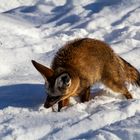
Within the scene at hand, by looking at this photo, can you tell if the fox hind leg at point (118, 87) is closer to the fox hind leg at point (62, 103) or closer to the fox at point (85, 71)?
the fox at point (85, 71)

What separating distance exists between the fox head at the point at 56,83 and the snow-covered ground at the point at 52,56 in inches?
6.4

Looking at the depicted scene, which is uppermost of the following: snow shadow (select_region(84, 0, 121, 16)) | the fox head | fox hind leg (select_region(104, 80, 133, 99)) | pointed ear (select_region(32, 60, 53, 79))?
snow shadow (select_region(84, 0, 121, 16))

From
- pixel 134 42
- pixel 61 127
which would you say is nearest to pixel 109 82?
pixel 61 127

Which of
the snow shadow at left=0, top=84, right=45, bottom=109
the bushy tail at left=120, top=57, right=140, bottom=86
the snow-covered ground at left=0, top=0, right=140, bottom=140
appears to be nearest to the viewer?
the snow-covered ground at left=0, top=0, right=140, bottom=140

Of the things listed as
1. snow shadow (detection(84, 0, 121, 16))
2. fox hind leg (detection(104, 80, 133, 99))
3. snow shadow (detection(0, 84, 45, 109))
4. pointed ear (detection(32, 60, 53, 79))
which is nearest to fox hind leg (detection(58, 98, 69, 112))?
snow shadow (detection(0, 84, 45, 109))

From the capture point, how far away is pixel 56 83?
6074 millimetres

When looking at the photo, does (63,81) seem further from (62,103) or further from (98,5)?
(98,5)

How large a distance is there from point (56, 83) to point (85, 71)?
2.38 ft

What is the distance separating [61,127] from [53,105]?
3.31 feet

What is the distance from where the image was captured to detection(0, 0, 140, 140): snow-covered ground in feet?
17.8

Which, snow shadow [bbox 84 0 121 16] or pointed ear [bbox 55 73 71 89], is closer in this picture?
pointed ear [bbox 55 73 71 89]

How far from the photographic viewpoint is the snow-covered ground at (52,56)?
5414 mm

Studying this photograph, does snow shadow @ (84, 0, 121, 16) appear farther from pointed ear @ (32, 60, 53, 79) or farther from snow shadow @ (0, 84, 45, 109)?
pointed ear @ (32, 60, 53, 79)

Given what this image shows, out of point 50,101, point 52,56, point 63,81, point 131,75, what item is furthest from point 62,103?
point 52,56
